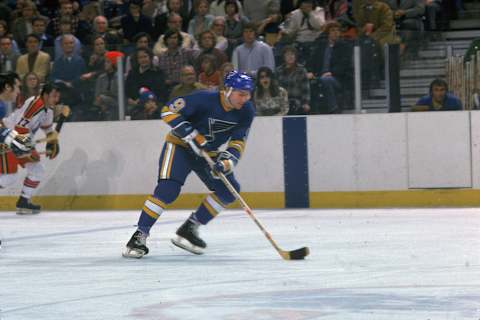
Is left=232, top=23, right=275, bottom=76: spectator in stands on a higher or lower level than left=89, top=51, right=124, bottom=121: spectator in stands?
higher

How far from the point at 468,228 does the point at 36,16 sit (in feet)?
20.8

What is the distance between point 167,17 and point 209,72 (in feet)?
5.79

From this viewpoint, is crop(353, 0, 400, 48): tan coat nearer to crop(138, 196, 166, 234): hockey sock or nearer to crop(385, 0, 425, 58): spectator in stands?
crop(385, 0, 425, 58): spectator in stands

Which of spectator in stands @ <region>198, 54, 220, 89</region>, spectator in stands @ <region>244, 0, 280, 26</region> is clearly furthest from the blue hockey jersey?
spectator in stands @ <region>244, 0, 280, 26</region>

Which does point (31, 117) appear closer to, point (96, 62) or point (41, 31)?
point (96, 62)

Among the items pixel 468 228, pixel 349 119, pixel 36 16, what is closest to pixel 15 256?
pixel 468 228

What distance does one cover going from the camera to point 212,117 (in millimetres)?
7254

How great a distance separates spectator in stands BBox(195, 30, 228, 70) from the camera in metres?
10.3

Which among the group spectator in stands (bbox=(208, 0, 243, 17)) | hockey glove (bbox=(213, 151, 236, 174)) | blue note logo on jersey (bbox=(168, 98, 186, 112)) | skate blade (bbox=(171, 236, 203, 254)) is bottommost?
skate blade (bbox=(171, 236, 203, 254))

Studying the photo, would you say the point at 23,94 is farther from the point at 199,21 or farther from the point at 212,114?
the point at 212,114

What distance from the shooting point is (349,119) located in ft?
33.4

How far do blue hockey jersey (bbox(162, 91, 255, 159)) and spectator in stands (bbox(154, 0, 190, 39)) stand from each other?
450cm

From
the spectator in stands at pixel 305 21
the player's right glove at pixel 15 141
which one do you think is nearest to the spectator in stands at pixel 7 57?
the spectator in stands at pixel 305 21

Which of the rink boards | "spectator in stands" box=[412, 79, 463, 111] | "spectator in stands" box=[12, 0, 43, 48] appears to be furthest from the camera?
"spectator in stands" box=[12, 0, 43, 48]
